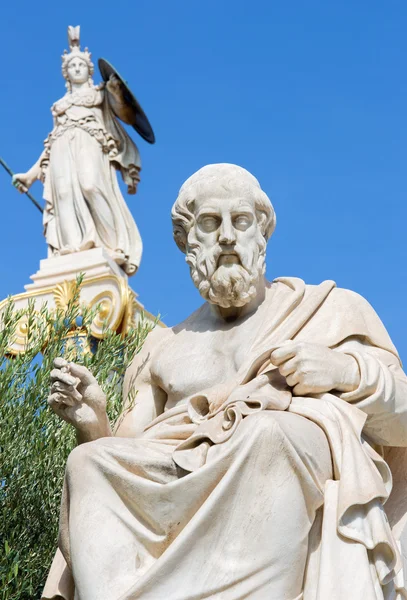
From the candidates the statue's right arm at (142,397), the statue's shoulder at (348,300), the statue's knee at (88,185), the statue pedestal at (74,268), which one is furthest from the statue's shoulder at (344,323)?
the statue's knee at (88,185)

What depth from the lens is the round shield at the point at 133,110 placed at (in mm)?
15109

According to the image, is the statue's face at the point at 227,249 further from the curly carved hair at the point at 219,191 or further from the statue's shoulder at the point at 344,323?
the statue's shoulder at the point at 344,323

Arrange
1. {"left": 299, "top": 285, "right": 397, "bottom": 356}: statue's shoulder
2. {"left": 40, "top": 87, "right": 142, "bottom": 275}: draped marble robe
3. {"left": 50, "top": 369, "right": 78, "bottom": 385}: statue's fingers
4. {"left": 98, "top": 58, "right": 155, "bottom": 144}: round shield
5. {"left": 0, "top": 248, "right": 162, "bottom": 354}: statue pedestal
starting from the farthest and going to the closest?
{"left": 98, "top": 58, "right": 155, "bottom": 144}: round shield < {"left": 40, "top": 87, "right": 142, "bottom": 275}: draped marble robe < {"left": 0, "top": 248, "right": 162, "bottom": 354}: statue pedestal < {"left": 299, "top": 285, "right": 397, "bottom": 356}: statue's shoulder < {"left": 50, "top": 369, "right": 78, "bottom": 385}: statue's fingers

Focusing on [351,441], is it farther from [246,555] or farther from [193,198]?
[193,198]

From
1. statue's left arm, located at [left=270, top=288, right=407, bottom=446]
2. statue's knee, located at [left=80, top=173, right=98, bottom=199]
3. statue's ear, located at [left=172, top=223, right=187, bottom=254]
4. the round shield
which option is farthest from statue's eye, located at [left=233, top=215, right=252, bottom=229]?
the round shield

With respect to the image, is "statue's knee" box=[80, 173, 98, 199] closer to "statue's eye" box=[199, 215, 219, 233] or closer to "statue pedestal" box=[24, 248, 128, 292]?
"statue pedestal" box=[24, 248, 128, 292]

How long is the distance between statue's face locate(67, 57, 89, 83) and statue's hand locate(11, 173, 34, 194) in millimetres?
1179

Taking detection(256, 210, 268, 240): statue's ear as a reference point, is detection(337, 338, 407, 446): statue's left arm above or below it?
below

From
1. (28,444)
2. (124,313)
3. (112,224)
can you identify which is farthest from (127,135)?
(28,444)

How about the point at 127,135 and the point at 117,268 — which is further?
the point at 127,135

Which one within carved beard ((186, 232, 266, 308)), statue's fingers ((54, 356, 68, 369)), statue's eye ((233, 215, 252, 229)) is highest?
statue's eye ((233, 215, 252, 229))

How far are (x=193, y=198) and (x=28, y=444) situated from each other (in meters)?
2.66

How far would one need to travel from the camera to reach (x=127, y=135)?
1542 centimetres

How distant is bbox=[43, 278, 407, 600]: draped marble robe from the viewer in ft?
14.0
